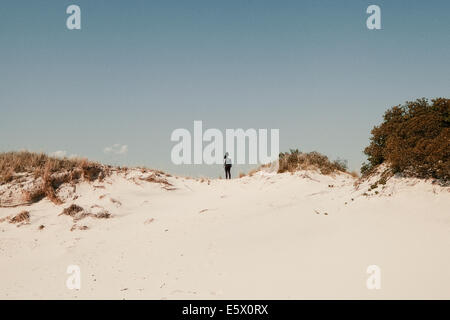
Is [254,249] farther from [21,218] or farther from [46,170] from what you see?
[46,170]

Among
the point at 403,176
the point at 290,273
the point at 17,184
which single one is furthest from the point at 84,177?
the point at 403,176

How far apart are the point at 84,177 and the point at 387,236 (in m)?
13.7

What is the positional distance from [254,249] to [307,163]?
9.78m

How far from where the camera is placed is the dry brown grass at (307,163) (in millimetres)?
15062

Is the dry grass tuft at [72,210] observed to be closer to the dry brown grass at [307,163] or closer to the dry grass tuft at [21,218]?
the dry grass tuft at [21,218]

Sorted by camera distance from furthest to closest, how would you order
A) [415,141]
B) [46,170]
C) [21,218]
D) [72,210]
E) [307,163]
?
[307,163] < [46,170] < [72,210] < [21,218] < [415,141]

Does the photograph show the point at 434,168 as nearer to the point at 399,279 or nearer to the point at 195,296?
the point at 399,279

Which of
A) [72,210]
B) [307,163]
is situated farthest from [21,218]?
[307,163]

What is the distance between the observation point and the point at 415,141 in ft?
26.3

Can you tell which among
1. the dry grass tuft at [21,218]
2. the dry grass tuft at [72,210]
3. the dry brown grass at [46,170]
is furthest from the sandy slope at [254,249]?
the dry brown grass at [46,170]

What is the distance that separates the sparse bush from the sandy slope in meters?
0.45

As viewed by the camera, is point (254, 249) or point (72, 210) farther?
point (72, 210)

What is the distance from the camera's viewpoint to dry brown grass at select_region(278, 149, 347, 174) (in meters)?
15.1

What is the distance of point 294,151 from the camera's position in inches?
701
